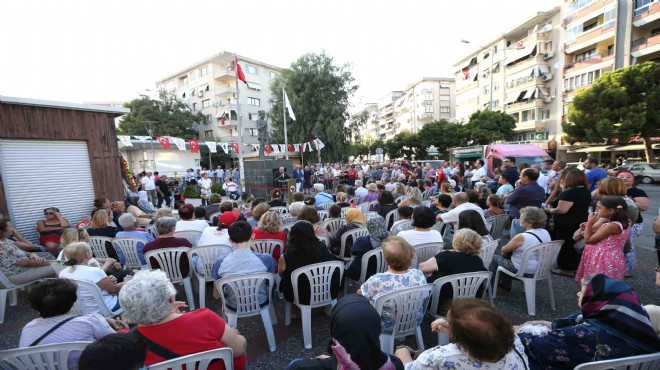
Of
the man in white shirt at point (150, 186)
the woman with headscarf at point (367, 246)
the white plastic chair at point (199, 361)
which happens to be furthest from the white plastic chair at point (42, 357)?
the man in white shirt at point (150, 186)

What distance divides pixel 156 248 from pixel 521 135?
40.9 meters

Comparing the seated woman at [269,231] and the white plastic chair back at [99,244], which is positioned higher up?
the seated woman at [269,231]

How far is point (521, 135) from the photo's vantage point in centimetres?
3594

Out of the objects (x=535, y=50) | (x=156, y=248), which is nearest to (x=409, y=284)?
(x=156, y=248)

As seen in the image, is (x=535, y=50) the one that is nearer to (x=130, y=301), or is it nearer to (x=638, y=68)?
(x=638, y=68)

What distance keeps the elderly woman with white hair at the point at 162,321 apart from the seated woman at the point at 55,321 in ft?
1.79

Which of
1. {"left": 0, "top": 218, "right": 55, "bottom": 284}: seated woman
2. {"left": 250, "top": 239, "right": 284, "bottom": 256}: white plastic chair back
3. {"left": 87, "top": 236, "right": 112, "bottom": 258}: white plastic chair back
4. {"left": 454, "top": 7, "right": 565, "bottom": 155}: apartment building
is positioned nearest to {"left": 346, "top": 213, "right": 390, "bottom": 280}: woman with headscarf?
{"left": 250, "top": 239, "right": 284, "bottom": 256}: white plastic chair back

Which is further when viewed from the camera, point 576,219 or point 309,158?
point 309,158

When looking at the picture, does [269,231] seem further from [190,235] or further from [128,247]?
[128,247]

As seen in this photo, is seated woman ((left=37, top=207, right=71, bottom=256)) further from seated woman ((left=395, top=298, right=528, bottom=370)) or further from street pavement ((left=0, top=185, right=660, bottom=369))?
seated woman ((left=395, top=298, right=528, bottom=370))

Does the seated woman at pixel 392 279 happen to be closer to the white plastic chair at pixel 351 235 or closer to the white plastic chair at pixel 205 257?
the white plastic chair at pixel 351 235

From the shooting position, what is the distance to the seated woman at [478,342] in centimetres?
140

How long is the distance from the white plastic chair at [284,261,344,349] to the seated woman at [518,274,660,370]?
1.78 meters

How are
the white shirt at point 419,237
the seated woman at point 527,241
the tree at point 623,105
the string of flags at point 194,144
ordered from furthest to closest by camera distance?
the tree at point 623,105, the string of flags at point 194,144, the white shirt at point 419,237, the seated woman at point 527,241
